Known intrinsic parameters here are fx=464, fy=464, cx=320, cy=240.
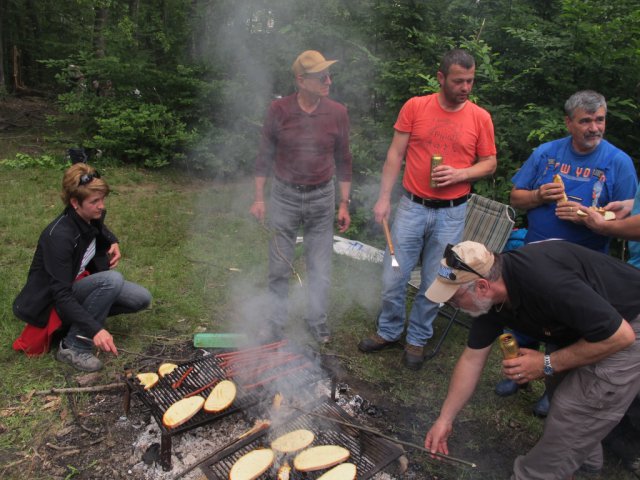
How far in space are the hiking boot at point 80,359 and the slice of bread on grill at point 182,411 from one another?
3.49ft

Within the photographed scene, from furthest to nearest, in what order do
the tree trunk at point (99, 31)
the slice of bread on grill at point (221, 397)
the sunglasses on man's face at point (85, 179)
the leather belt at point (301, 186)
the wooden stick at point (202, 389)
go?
the tree trunk at point (99, 31) → the leather belt at point (301, 186) → the sunglasses on man's face at point (85, 179) → the wooden stick at point (202, 389) → the slice of bread on grill at point (221, 397)

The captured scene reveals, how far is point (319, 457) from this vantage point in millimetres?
2500

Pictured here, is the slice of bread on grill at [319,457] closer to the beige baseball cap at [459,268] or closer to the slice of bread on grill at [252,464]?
the slice of bread on grill at [252,464]

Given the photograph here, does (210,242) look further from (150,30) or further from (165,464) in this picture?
(150,30)

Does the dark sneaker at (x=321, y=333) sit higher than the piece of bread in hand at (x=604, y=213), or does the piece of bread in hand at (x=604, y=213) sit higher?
the piece of bread in hand at (x=604, y=213)

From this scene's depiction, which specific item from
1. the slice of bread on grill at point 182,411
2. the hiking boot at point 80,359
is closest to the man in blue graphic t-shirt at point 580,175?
the slice of bread on grill at point 182,411

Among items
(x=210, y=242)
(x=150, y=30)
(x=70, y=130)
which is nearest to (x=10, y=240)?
(x=210, y=242)

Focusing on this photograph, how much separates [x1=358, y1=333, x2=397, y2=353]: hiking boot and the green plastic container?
1.00m

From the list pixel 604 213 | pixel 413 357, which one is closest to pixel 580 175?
pixel 604 213

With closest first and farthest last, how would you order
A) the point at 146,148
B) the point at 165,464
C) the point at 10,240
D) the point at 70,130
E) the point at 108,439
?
the point at 165,464 → the point at 108,439 → the point at 10,240 → the point at 146,148 → the point at 70,130

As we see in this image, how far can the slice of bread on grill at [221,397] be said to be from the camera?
2722 mm

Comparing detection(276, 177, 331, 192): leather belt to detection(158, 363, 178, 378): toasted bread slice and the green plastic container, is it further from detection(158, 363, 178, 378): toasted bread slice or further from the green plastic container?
detection(158, 363, 178, 378): toasted bread slice

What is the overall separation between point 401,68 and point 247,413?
169 inches

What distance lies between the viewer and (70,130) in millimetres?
11289
